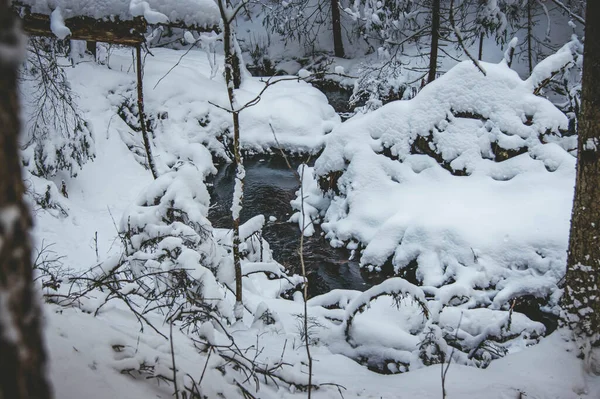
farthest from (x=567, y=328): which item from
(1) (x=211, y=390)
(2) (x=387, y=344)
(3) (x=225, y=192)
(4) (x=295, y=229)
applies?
(3) (x=225, y=192)

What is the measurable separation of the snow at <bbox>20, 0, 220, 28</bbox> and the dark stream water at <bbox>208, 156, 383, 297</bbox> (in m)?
2.47

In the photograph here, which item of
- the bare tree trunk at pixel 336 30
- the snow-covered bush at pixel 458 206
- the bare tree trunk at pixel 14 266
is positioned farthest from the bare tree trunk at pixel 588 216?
the bare tree trunk at pixel 336 30

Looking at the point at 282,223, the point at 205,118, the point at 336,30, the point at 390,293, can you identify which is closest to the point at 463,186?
the point at 282,223

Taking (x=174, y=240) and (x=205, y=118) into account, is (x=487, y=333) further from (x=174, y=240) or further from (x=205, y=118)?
(x=205, y=118)

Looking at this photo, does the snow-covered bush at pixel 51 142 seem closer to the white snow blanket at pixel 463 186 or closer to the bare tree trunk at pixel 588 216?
the white snow blanket at pixel 463 186

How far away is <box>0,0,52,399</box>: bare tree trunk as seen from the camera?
519 millimetres

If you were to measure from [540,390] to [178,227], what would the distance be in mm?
3395

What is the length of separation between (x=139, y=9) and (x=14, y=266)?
5346 millimetres

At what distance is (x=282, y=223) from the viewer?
281 inches

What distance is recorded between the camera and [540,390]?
3.00 meters

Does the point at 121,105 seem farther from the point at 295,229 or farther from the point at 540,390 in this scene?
the point at 540,390

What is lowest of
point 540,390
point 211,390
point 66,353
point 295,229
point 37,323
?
point 295,229

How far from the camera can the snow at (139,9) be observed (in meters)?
4.80

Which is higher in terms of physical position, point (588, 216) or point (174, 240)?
point (588, 216)
